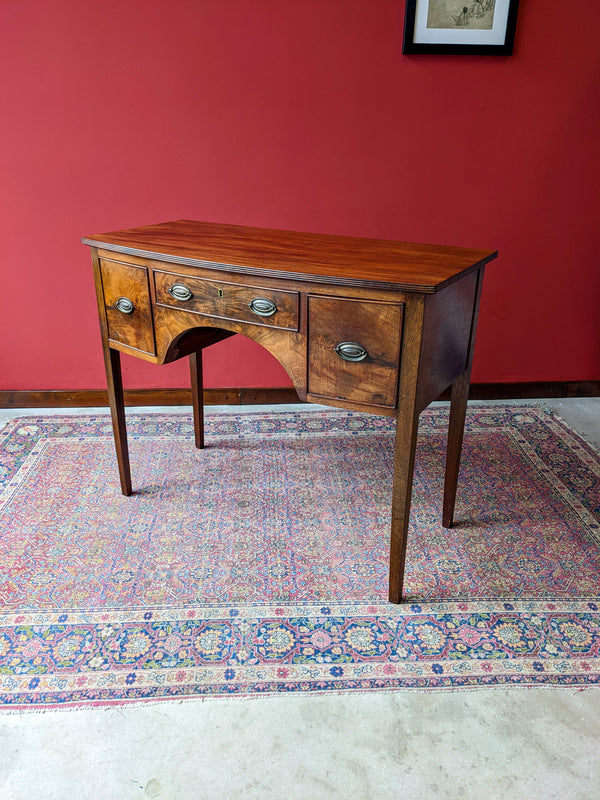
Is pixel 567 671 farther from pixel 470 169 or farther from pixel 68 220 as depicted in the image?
pixel 68 220

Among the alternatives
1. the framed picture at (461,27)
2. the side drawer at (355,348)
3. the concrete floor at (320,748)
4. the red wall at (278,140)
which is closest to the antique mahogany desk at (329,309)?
the side drawer at (355,348)

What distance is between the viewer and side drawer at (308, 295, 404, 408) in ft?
4.91

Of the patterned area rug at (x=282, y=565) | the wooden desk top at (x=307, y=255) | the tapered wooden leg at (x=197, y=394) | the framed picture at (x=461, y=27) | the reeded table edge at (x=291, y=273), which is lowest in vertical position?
the patterned area rug at (x=282, y=565)

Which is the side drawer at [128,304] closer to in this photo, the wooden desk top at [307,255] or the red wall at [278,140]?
the wooden desk top at [307,255]

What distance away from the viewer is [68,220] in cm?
280

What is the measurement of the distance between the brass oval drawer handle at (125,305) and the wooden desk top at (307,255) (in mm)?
158

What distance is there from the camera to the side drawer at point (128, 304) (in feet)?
6.21

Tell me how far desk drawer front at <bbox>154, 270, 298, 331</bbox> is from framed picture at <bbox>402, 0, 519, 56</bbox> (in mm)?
1631

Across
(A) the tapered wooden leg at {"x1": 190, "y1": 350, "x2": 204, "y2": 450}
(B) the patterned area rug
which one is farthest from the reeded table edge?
(B) the patterned area rug

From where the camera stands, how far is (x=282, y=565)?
6.32 feet

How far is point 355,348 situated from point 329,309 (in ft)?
0.39

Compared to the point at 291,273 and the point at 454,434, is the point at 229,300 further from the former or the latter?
the point at 454,434

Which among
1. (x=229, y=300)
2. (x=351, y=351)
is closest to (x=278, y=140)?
(x=229, y=300)

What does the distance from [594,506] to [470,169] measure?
1.60 metres
